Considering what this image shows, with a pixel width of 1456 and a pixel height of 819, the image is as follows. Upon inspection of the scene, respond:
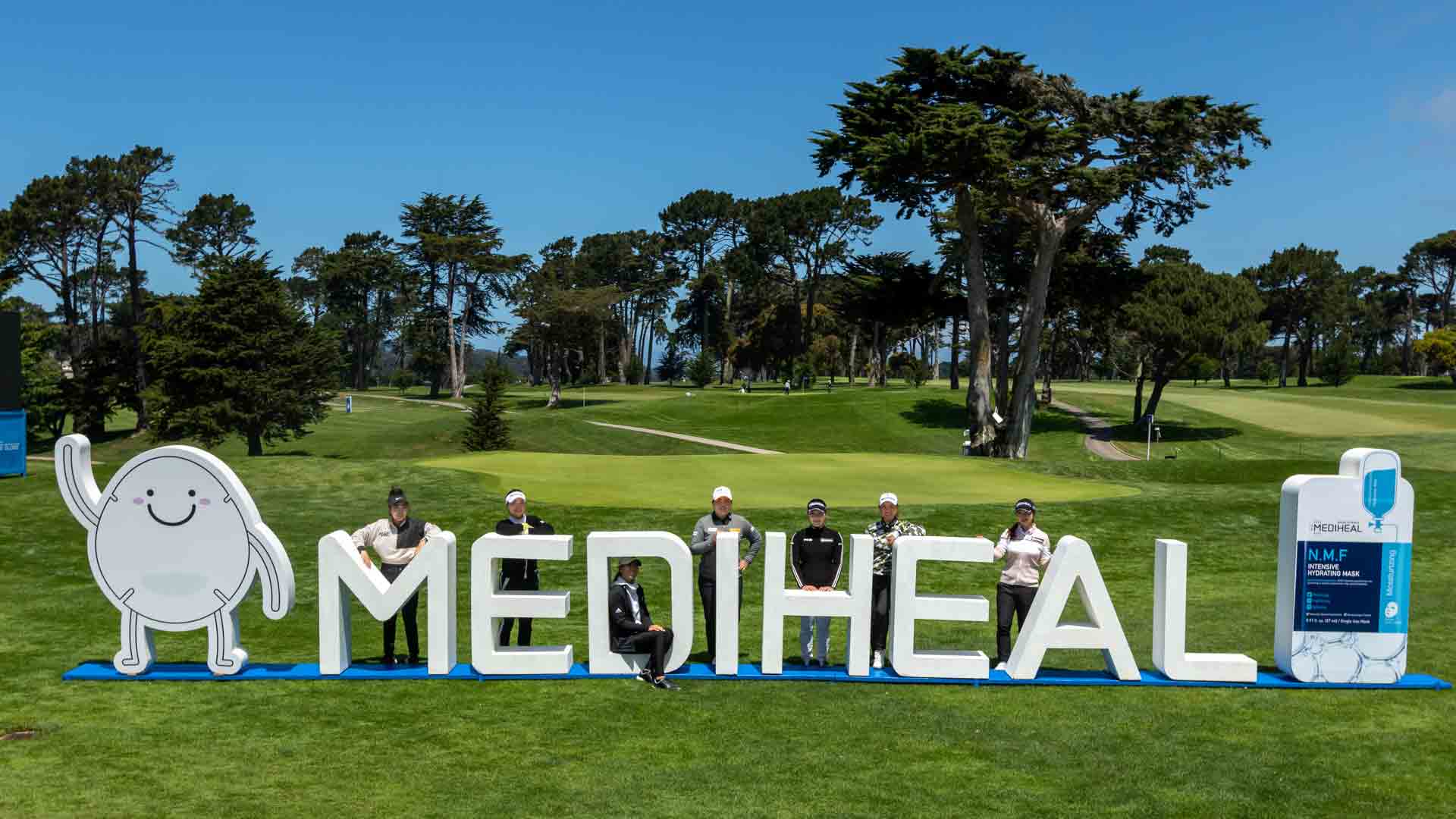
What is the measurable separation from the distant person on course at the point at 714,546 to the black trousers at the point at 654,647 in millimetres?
501

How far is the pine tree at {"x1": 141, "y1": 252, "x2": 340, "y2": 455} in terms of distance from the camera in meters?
47.0

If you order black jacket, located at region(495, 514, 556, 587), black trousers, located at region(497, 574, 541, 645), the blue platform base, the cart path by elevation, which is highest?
black jacket, located at region(495, 514, 556, 587)

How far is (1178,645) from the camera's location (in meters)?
11.5

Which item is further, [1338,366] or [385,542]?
[1338,366]

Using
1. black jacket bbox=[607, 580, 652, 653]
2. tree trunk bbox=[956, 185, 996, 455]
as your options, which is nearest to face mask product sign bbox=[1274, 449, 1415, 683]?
black jacket bbox=[607, 580, 652, 653]

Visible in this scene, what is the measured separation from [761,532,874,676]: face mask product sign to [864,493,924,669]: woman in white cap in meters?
0.26

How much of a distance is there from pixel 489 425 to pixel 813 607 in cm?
4077

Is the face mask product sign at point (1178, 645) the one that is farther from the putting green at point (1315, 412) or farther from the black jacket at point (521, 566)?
the putting green at point (1315, 412)

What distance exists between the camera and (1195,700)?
10859 mm

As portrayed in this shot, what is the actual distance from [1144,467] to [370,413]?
194ft

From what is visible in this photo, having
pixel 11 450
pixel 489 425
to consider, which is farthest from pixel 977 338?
pixel 11 450

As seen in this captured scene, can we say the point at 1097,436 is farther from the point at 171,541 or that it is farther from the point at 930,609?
A: the point at 171,541

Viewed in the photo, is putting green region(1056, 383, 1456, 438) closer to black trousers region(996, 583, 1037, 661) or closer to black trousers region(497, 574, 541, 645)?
black trousers region(996, 583, 1037, 661)

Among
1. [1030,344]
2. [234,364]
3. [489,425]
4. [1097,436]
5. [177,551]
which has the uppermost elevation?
[1030,344]
